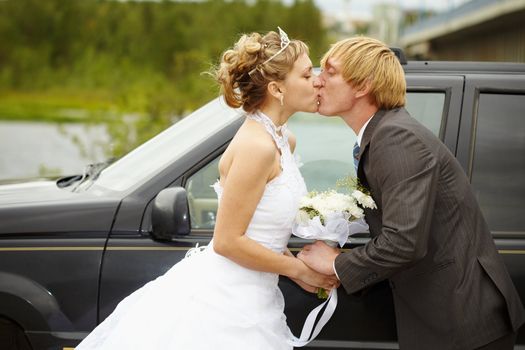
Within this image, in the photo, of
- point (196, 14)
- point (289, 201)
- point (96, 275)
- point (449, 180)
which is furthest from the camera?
point (196, 14)

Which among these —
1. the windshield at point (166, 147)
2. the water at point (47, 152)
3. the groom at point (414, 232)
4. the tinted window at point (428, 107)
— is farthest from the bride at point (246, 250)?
the water at point (47, 152)

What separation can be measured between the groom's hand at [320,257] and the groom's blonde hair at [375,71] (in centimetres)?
57

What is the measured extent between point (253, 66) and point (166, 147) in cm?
93

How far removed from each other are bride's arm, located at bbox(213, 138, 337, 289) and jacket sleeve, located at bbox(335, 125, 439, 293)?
336 millimetres

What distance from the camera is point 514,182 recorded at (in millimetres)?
3352

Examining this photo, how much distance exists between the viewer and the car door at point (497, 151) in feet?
11.0

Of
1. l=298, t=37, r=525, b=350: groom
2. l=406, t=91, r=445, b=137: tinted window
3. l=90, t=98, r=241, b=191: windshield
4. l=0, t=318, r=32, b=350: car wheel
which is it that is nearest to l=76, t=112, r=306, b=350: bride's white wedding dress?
l=298, t=37, r=525, b=350: groom

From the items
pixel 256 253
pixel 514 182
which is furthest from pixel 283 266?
pixel 514 182

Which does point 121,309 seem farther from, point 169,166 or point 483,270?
point 483,270

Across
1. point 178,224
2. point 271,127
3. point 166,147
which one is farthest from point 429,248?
point 166,147

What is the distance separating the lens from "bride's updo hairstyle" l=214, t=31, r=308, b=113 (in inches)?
114

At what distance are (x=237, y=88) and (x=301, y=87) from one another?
0.80 ft

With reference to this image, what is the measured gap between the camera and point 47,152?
71.4 ft

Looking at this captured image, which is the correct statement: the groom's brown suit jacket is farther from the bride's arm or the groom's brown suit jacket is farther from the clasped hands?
the bride's arm
